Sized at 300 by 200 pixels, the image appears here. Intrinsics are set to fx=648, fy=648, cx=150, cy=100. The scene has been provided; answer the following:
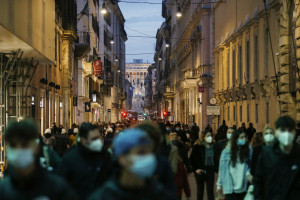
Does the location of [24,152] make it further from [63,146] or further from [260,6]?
[260,6]

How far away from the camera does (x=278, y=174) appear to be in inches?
269

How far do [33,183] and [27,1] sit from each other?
736 inches

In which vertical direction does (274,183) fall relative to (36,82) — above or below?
below

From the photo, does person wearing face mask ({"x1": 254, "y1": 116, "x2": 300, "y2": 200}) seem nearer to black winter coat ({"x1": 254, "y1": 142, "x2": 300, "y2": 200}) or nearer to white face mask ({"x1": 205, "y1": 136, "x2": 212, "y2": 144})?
black winter coat ({"x1": 254, "y1": 142, "x2": 300, "y2": 200})

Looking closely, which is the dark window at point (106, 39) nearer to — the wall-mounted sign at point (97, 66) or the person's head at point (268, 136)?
the wall-mounted sign at point (97, 66)

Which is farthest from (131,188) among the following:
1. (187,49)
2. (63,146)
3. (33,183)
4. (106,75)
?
(106,75)

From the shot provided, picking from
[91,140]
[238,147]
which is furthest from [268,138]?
[91,140]

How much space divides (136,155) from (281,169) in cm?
366

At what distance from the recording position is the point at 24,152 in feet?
12.6

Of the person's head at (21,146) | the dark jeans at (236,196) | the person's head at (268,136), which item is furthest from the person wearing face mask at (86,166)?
the person's head at (268,136)

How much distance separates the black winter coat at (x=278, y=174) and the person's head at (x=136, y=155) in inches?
138

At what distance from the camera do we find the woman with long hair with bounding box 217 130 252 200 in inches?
403

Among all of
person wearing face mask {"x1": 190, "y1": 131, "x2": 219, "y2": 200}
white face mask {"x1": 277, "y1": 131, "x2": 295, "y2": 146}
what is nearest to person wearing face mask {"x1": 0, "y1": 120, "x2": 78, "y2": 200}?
white face mask {"x1": 277, "y1": 131, "x2": 295, "y2": 146}

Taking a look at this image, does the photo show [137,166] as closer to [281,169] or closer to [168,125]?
[281,169]
